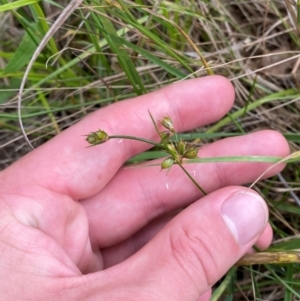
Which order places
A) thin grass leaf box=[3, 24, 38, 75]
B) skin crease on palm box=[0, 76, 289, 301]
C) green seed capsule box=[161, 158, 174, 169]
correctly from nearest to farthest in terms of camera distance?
green seed capsule box=[161, 158, 174, 169]
skin crease on palm box=[0, 76, 289, 301]
thin grass leaf box=[3, 24, 38, 75]

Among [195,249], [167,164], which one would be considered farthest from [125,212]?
[167,164]

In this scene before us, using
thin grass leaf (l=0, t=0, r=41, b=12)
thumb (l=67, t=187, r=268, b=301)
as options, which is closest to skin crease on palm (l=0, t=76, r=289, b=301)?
thumb (l=67, t=187, r=268, b=301)

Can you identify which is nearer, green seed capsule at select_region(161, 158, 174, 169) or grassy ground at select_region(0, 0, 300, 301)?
green seed capsule at select_region(161, 158, 174, 169)

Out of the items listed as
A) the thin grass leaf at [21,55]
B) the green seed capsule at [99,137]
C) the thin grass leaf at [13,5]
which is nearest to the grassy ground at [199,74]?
the thin grass leaf at [21,55]

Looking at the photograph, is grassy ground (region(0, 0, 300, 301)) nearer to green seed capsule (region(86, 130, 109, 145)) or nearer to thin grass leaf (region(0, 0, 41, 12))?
thin grass leaf (region(0, 0, 41, 12))

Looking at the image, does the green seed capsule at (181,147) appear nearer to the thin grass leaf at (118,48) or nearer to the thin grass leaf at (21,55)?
the thin grass leaf at (118,48)

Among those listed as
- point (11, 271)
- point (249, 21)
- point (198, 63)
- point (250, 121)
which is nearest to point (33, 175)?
point (11, 271)

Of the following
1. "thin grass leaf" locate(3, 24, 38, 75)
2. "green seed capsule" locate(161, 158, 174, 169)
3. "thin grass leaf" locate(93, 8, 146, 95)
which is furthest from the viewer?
"thin grass leaf" locate(3, 24, 38, 75)
